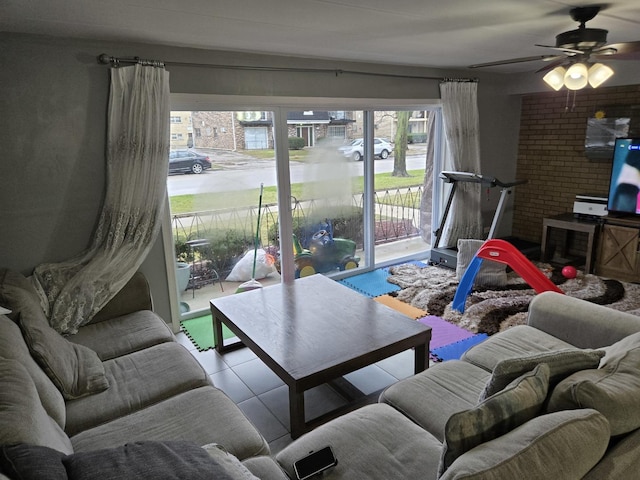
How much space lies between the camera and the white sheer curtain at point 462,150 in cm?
475

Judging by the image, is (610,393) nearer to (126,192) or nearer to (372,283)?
(126,192)

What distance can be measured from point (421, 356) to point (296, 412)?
2.90 feet

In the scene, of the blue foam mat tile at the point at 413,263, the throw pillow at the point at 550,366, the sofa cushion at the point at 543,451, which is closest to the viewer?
the sofa cushion at the point at 543,451

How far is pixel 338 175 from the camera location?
448 cm

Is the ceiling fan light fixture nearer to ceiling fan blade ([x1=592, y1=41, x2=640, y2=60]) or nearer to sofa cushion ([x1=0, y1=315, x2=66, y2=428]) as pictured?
ceiling fan blade ([x1=592, y1=41, x2=640, y2=60])

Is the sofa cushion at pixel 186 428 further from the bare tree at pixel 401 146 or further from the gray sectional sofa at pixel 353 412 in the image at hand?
the bare tree at pixel 401 146

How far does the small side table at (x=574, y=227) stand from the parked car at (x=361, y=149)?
1.99 m

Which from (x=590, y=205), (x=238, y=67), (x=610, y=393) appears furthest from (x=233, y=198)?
(x=590, y=205)

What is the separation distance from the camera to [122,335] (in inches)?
103

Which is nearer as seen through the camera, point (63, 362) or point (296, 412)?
point (63, 362)

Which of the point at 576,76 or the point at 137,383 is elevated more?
the point at 576,76

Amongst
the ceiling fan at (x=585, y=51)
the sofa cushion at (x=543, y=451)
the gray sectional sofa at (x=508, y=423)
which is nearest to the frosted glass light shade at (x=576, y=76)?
the ceiling fan at (x=585, y=51)

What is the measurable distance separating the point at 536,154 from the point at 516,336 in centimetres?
384

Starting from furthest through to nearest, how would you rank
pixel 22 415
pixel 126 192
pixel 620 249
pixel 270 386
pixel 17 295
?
pixel 620 249 < pixel 126 192 < pixel 270 386 < pixel 17 295 < pixel 22 415
